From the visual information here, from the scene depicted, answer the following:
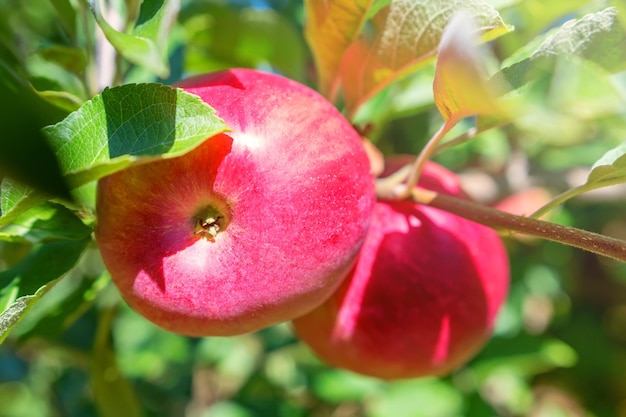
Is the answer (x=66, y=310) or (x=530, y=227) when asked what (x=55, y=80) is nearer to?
(x=66, y=310)

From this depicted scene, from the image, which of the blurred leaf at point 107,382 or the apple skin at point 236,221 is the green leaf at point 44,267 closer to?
the apple skin at point 236,221

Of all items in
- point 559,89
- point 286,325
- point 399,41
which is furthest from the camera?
point 286,325

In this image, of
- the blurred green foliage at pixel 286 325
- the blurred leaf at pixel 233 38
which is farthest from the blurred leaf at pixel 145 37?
the blurred leaf at pixel 233 38

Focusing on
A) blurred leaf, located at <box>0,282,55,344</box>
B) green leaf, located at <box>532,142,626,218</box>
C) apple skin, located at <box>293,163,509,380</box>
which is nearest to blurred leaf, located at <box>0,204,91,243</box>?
blurred leaf, located at <box>0,282,55,344</box>

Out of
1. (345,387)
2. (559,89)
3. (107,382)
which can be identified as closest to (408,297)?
(559,89)

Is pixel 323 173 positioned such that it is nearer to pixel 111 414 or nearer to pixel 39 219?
pixel 39 219

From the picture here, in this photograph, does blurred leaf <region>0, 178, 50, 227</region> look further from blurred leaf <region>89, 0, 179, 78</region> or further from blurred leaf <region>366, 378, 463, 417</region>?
blurred leaf <region>366, 378, 463, 417</region>
